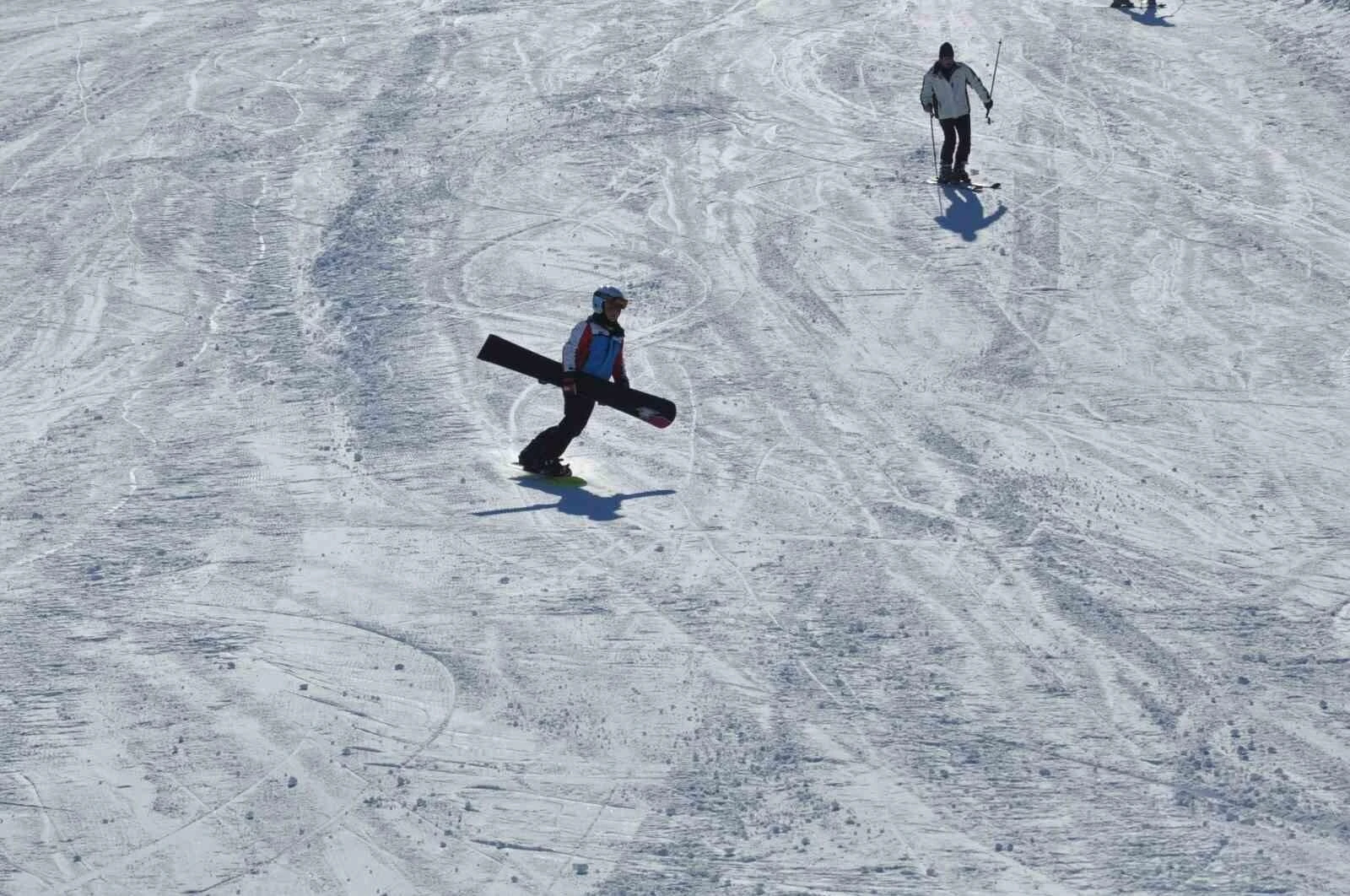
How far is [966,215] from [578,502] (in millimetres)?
6624

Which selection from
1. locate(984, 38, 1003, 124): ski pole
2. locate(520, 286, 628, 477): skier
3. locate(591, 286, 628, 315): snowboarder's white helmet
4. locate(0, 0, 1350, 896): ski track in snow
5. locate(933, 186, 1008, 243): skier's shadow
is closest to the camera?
locate(0, 0, 1350, 896): ski track in snow

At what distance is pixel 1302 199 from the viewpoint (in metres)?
15.8

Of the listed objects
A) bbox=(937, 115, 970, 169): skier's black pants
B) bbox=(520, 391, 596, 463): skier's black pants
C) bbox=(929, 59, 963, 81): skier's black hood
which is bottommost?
bbox=(520, 391, 596, 463): skier's black pants

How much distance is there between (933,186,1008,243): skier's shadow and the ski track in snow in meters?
0.10

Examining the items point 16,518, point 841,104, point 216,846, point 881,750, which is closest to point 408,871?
point 216,846

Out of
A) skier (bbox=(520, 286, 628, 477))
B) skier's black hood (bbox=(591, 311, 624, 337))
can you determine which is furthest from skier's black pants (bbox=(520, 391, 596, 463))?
skier's black hood (bbox=(591, 311, 624, 337))

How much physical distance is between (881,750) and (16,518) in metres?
5.78

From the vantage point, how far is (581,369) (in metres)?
10.6

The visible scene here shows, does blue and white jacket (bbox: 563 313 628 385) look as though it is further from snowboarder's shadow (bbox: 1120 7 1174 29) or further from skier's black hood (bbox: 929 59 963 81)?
snowboarder's shadow (bbox: 1120 7 1174 29)

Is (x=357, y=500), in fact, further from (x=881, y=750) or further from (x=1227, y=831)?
(x=1227, y=831)

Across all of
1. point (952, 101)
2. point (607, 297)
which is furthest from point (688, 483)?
point (952, 101)

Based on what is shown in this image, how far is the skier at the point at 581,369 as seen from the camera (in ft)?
34.3

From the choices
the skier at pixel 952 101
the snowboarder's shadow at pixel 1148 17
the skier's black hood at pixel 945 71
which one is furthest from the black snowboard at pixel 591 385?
the snowboarder's shadow at pixel 1148 17

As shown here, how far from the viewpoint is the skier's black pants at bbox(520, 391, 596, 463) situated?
10625 millimetres
